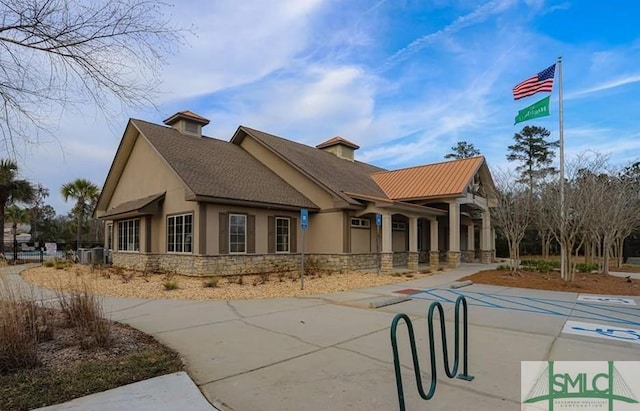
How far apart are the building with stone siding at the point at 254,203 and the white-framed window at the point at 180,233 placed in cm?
4

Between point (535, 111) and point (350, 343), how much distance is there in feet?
46.0

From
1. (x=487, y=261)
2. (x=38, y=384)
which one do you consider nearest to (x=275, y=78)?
(x=38, y=384)

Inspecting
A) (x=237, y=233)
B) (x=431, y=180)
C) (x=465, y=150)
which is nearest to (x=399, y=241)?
(x=431, y=180)

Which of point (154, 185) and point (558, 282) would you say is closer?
point (558, 282)

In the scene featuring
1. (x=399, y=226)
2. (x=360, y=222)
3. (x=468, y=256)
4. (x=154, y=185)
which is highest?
(x=154, y=185)

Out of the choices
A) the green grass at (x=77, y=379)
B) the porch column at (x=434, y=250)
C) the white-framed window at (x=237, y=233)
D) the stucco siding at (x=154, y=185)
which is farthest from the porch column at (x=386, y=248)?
the green grass at (x=77, y=379)

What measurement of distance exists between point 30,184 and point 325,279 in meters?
22.5

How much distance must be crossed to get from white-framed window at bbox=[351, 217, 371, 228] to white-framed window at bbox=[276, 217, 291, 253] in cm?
299

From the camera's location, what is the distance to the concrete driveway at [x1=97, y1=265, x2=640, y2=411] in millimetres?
4391

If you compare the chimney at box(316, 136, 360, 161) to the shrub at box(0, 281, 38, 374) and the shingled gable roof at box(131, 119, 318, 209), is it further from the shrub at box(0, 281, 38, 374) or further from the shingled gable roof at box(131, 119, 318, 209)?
the shrub at box(0, 281, 38, 374)

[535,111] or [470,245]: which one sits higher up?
[535,111]

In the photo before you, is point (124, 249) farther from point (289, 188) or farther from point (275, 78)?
point (275, 78)

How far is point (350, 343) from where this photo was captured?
256 inches

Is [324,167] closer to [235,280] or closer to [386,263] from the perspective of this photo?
[386,263]
